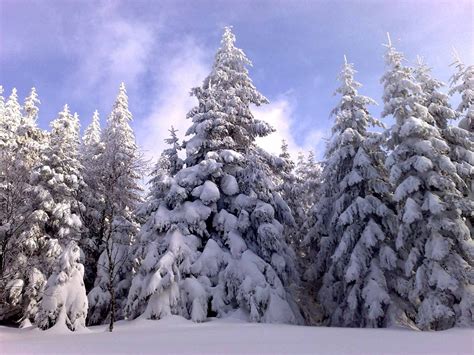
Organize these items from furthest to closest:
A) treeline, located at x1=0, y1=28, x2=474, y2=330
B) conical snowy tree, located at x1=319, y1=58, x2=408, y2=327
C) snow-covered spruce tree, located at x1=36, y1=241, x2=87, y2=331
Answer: conical snowy tree, located at x1=319, y1=58, x2=408, y2=327
snow-covered spruce tree, located at x1=36, y1=241, x2=87, y2=331
treeline, located at x1=0, y1=28, x2=474, y2=330

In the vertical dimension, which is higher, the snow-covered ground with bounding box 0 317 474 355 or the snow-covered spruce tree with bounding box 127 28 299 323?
the snow-covered spruce tree with bounding box 127 28 299 323

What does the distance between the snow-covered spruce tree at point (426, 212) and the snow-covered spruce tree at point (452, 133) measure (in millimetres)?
420

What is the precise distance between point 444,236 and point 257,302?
346 inches

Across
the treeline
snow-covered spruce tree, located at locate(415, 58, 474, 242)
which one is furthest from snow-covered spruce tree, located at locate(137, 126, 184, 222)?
snow-covered spruce tree, located at locate(415, 58, 474, 242)

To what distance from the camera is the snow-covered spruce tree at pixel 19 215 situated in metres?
16.8

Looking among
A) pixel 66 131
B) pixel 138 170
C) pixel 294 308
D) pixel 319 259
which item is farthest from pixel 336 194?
pixel 66 131

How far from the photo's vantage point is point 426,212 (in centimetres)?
1670

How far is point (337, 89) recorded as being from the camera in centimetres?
2255

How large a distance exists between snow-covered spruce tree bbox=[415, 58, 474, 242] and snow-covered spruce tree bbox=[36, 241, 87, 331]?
18.3m

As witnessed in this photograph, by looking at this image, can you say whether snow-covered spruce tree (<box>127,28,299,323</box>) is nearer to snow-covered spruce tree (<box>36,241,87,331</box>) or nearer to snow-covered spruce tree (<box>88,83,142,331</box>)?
snow-covered spruce tree (<box>36,241,87,331</box>)

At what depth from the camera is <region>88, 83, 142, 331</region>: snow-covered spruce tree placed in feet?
70.5

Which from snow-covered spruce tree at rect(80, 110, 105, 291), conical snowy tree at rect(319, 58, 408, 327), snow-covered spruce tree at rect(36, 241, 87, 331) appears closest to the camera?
snow-covered spruce tree at rect(36, 241, 87, 331)

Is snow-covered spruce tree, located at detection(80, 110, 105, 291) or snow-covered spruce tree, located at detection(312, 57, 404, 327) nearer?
snow-covered spruce tree, located at detection(312, 57, 404, 327)

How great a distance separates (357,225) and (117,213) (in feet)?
48.9
